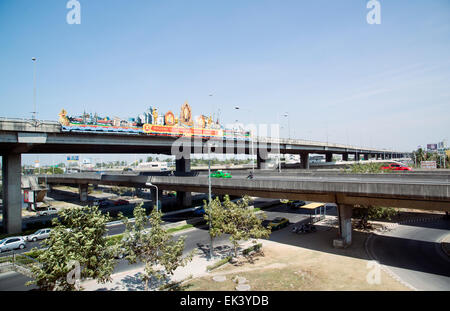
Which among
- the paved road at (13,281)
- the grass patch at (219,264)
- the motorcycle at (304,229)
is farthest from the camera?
the motorcycle at (304,229)

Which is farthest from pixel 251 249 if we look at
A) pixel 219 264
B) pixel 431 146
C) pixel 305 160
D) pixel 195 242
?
pixel 431 146

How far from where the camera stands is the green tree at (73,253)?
12.4 meters

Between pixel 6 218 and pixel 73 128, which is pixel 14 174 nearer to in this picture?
pixel 6 218

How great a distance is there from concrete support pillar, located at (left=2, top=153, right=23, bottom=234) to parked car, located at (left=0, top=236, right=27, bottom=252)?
836cm

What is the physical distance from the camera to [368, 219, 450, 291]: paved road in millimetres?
18812

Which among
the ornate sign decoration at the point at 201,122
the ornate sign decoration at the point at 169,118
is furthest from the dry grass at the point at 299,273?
the ornate sign decoration at the point at 201,122

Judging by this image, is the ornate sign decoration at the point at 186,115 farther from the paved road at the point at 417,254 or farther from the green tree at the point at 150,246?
the paved road at the point at 417,254

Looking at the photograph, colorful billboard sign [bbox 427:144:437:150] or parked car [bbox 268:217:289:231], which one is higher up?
colorful billboard sign [bbox 427:144:437:150]

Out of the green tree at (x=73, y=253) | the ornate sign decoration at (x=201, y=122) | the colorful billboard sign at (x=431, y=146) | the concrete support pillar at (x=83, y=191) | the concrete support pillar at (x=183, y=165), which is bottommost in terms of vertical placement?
the concrete support pillar at (x=83, y=191)

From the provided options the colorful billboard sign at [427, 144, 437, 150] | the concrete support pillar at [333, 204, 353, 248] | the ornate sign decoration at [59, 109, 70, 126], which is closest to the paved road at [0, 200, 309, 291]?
the concrete support pillar at [333, 204, 353, 248]

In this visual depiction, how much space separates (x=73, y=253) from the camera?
41.5 ft

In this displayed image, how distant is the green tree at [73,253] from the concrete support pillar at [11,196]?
101 ft

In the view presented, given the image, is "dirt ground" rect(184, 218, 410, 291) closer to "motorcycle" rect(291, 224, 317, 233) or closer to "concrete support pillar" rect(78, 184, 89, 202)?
"motorcycle" rect(291, 224, 317, 233)
